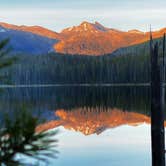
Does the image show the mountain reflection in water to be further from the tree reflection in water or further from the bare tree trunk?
the tree reflection in water

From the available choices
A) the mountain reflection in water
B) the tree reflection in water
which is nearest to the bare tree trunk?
the tree reflection in water

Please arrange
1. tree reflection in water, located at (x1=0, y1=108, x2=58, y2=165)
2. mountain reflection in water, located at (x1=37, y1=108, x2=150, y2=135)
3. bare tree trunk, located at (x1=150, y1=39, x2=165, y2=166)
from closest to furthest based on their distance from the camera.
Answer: tree reflection in water, located at (x1=0, y1=108, x2=58, y2=165) < bare tree trunk, located at (x1=150, y1=39, x2=165, y2=166) < mountain reflection in water, located at (x1=37, y1=108, x2=150, y2=135)

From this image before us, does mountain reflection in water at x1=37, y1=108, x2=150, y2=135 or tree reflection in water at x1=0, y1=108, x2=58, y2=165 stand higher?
tree reflection in water at x1=0, y1=108, x2=58, y2=165

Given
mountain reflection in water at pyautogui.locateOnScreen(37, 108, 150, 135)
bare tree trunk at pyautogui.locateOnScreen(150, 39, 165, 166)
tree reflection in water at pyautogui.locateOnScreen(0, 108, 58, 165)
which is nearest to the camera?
tree reflection in water at pyautogui.locateOnScreen(0, 108, 58, 165)

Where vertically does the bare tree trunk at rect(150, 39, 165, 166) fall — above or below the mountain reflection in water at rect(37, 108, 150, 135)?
above

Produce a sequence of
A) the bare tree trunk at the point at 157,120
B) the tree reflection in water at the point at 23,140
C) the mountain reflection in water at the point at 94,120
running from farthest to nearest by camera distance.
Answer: the mountain reflection in water at the point at 94,120, the bare tree trunk at the point at 157,120, the tree reflection in water at the point at 23,140

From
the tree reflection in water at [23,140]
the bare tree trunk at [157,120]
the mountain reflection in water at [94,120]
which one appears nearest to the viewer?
the tree reflection in water at [23,140]

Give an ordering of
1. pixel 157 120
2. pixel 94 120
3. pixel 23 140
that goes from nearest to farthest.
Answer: pixel 23 140 < pixel 157 120 < pixel 94 120

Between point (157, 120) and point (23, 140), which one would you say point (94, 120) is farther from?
point (23, 140)

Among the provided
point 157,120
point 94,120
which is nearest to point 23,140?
point 157,120

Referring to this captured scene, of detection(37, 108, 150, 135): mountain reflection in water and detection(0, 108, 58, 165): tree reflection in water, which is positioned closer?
detection(0, 108, 58, 165): tree reflection in water

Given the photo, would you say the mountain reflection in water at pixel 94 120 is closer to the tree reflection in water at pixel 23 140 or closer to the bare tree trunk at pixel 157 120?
the bare tree trunk at pixel 157 120

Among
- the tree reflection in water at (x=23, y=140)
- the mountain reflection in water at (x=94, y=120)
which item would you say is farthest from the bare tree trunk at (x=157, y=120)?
the mountain reflection in water at (x=94, y=120)

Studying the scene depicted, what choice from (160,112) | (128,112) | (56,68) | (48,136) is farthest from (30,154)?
(56,68)
